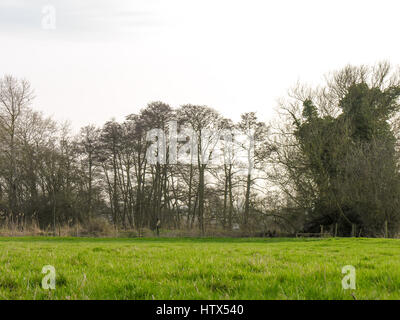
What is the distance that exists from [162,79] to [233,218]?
19.1 m

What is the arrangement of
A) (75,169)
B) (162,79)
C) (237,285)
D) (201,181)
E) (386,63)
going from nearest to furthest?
(237,285), (386,63), (201,181), (75,169), (162,79)

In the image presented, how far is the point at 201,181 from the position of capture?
123 ft

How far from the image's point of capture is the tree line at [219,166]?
30.6 metres

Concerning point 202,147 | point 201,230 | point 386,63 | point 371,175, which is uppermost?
point 386,63

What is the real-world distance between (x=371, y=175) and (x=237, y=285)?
2702 cm

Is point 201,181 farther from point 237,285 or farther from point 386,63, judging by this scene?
point 237,285

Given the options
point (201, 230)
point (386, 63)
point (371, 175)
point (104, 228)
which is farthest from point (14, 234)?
point (386, 63)

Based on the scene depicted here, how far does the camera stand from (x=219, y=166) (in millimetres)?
38375

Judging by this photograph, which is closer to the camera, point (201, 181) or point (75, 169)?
point (201, 181)

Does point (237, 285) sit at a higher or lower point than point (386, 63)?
lower

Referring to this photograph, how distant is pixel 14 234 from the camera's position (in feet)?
92.0

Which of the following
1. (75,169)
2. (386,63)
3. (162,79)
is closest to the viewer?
(386,63)

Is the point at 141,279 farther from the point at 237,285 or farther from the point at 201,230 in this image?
the point at 201,230

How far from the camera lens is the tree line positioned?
30627mm
